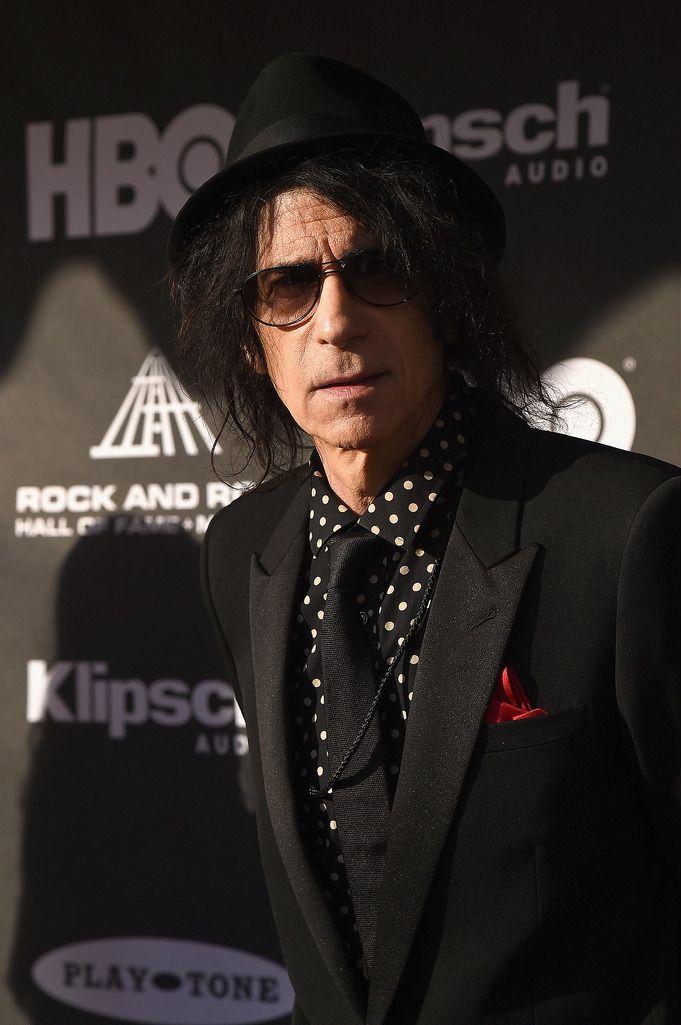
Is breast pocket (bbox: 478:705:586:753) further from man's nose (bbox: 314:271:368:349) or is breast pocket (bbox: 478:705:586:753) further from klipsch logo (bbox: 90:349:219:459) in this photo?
klipsch logo (bbox: 90:349:219:459)

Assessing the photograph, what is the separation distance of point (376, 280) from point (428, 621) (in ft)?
1.56

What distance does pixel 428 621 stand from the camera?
48.4 inches

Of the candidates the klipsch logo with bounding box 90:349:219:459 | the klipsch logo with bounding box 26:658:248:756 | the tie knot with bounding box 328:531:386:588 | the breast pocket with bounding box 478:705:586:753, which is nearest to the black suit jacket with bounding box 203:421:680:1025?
the breast pocket with bounding box 478:705:586:753

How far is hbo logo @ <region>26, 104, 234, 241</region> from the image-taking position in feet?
8.32

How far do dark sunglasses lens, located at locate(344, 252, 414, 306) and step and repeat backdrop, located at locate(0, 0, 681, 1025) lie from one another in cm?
108

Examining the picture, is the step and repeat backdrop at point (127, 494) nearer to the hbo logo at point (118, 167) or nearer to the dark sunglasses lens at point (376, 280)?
the hbo logo at point (118, 167)

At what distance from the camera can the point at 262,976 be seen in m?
2.55

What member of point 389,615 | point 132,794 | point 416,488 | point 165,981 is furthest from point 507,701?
point 165,981

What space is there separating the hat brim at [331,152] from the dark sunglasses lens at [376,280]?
6.5 inches

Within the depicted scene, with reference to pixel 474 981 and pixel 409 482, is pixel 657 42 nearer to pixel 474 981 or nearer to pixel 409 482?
pixel 409 482

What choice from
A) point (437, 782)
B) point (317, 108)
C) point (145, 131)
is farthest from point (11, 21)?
point (437, 782)

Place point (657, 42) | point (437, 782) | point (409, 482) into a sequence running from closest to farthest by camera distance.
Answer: point (437, 782) < point (409, 482) < point (657, 42)

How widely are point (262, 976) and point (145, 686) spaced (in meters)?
0.83

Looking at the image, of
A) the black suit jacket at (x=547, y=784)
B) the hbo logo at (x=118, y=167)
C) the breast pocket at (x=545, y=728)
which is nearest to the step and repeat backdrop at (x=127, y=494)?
the hbo logo at (x=118, y=167)
